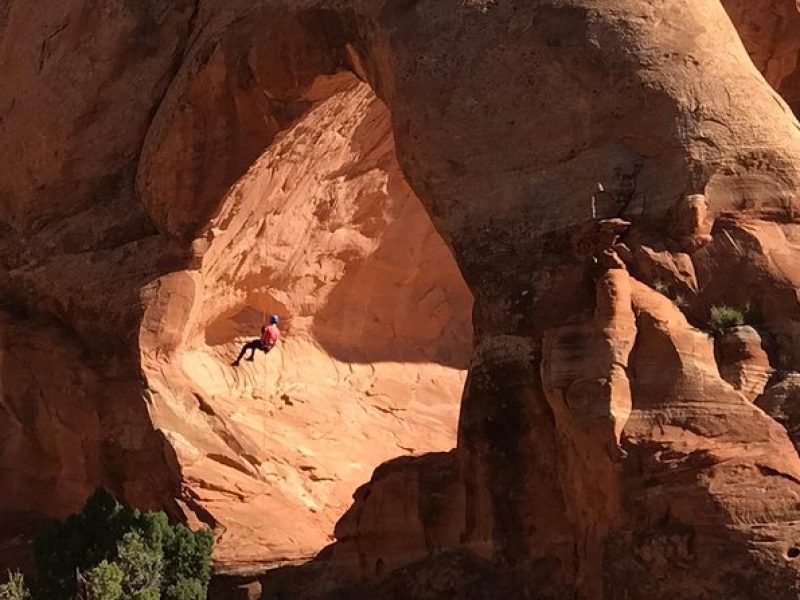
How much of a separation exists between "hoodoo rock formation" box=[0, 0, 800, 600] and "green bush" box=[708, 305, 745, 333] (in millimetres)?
76

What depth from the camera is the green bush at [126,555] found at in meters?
13.6

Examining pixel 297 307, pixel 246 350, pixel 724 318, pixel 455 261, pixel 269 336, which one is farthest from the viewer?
pixel 297 307

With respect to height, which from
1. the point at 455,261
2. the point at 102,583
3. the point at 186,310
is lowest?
the point at 102,583

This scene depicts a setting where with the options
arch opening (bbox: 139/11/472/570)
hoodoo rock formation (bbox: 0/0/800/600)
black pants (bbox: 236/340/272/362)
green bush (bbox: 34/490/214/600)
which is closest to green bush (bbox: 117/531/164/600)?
green bush (bbox: 34/490/214/600)

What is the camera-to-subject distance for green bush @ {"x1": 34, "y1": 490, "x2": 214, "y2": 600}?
537 inches

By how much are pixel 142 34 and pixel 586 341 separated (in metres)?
8.43

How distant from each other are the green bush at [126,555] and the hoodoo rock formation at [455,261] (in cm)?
114

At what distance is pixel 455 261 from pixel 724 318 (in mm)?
4875

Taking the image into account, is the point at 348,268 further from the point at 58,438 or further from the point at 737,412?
the point at 737,412

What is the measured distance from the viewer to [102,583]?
13.1m

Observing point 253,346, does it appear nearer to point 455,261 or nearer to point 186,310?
point 186,310

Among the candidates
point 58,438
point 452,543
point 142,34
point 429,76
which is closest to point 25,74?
point 142,34

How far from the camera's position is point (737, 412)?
1141 centimetres

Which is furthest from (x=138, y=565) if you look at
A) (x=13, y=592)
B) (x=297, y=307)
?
(x=297, y=307)
